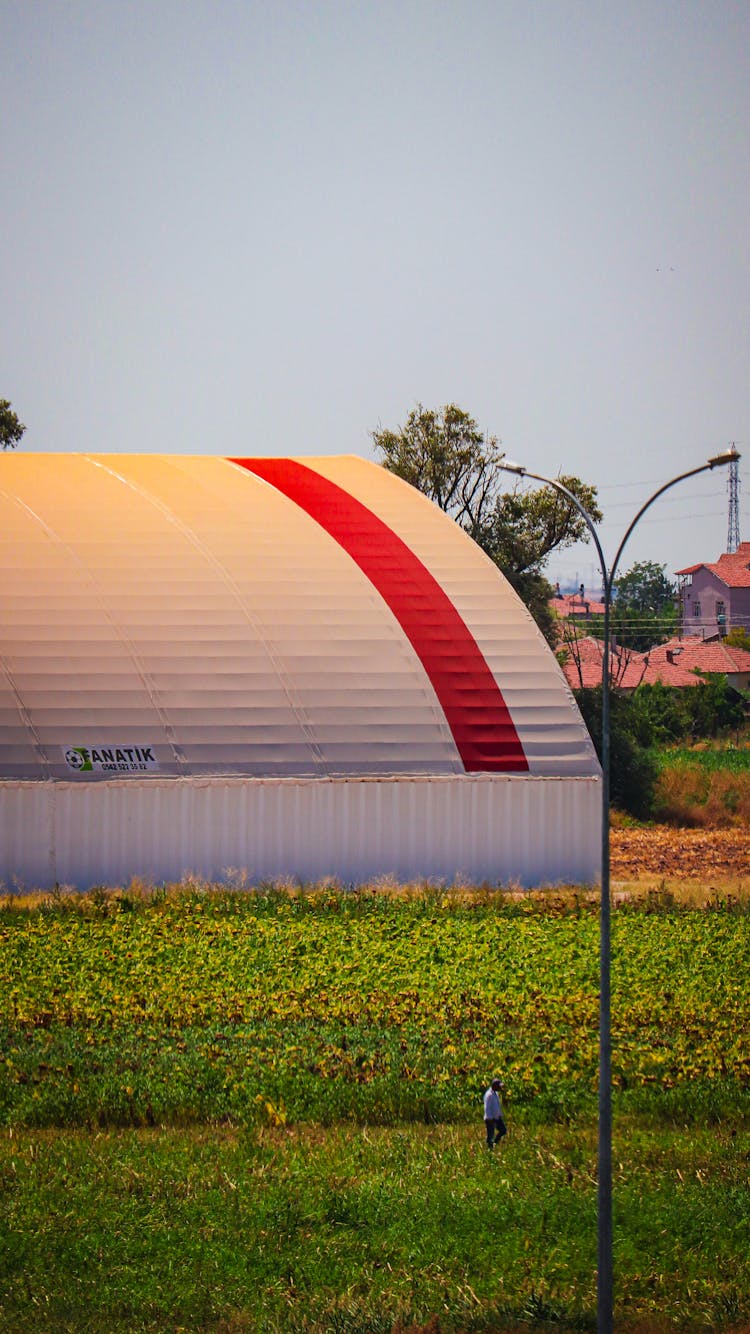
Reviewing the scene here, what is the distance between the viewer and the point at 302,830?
124 feet

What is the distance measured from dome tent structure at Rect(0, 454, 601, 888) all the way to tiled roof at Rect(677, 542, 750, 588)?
10098cm

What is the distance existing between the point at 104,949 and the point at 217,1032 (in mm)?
6717

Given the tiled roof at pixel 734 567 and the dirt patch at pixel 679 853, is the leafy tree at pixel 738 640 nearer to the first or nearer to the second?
the tiled roof at pixel 734 567

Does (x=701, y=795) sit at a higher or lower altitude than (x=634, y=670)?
lower

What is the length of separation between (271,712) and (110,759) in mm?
4489

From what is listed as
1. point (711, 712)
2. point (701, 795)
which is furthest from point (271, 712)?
point (711, 712)

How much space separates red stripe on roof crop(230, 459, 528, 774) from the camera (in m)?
39.0

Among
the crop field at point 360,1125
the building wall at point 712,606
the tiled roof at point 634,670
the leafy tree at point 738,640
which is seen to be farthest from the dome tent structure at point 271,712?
the building wall at point 712,606

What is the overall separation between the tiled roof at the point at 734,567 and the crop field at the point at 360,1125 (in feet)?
366

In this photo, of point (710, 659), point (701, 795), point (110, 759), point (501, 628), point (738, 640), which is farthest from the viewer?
point (738, 640)

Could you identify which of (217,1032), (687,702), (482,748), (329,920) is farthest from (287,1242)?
(687,702)

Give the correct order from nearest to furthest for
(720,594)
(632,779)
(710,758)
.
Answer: (632,779) < (710,758) < (720,594)

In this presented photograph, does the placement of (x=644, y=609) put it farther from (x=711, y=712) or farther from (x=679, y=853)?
(x=679, y=853)

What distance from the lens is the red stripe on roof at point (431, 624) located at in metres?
39.0
